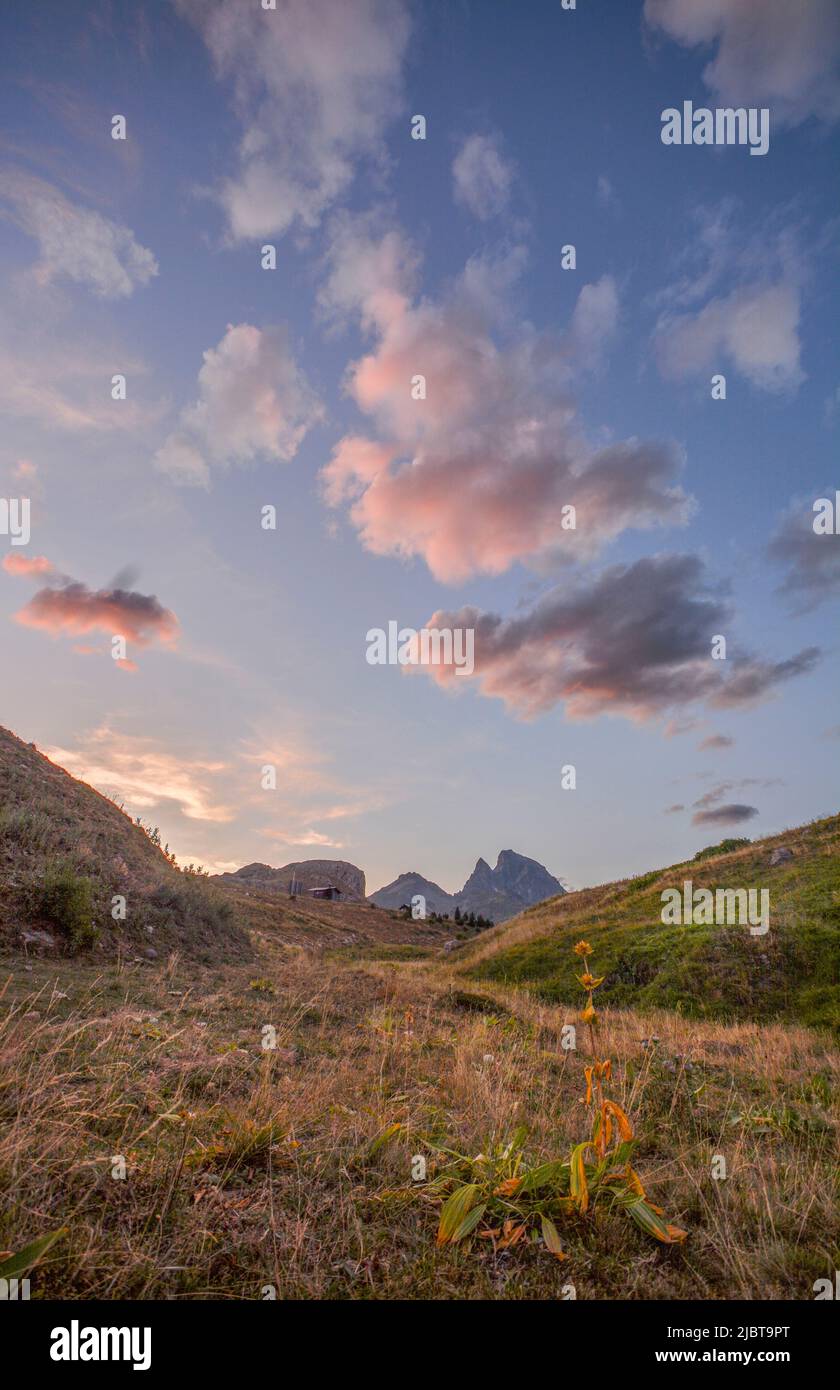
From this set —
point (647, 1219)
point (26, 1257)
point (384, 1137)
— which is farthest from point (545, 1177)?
point (26, 1257)

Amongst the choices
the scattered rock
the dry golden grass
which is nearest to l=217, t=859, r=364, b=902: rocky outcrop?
the scattered rock

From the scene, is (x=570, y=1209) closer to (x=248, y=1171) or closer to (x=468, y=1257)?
(x=468, y=1257)

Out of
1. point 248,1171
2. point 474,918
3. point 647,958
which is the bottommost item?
point 474,918

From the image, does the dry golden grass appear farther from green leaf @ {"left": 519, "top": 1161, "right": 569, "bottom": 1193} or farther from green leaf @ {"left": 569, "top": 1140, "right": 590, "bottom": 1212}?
green leaf @ {"left": 519, "top": 1161, "right": 569, "bottom": 1193}

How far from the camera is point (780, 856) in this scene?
889 inches

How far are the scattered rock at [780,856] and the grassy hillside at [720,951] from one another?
Answer: 226mm

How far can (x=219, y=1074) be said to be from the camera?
5.74m

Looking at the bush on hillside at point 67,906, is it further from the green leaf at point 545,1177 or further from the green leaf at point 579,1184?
the green leaf at point 579,1184

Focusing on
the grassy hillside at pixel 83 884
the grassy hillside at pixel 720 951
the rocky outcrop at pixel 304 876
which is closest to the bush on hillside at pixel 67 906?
the grassy hillside at pixel 83 884

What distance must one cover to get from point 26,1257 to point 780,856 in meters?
25.2

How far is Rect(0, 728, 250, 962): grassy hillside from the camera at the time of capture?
11523 millimetres

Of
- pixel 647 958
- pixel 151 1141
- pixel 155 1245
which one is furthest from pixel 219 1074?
pixel 647 958

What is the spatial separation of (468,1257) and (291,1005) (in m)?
7.98

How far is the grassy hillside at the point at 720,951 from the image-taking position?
14641 millimetres
